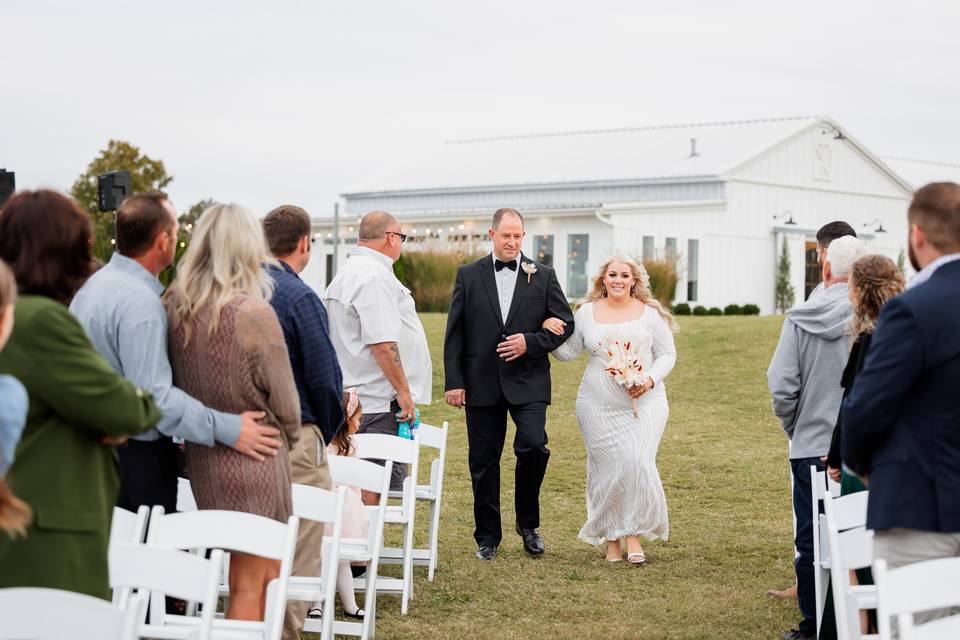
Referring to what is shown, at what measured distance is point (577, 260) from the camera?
35219 millimetres

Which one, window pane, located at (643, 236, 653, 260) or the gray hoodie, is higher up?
window pane, located at (643, 236, 653, 260)

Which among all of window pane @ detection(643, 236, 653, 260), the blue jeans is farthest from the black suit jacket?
window pane @ detection(643, 236, 653, 260)

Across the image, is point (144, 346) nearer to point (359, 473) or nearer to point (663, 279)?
point (359, 473)

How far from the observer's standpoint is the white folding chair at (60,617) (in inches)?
132

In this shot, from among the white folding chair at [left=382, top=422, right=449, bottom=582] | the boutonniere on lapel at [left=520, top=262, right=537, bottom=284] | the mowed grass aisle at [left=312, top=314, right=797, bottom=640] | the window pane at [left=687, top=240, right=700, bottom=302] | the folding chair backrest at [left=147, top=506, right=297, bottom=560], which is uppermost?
the window pane at [left=687, top=240, right=700, bottom=302]

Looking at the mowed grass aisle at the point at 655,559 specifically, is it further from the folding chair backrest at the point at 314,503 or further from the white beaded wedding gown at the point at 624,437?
the folding chair backrest at the point at 314,503

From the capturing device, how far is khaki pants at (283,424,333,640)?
20.7 feet

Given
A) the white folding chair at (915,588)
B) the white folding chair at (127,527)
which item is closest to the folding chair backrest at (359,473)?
the white folding chair at (127,527)

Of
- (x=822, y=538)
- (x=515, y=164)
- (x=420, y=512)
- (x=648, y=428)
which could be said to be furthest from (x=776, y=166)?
(x=822, y=538)

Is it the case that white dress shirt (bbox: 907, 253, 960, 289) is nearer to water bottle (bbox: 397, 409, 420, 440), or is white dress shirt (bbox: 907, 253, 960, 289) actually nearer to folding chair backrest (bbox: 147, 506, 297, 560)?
folding chair backrest (bbox: 147, 506, 297, 560)

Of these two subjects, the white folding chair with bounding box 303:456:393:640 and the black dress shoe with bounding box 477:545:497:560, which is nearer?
the white folding chair with bounding box 303:456:393:640

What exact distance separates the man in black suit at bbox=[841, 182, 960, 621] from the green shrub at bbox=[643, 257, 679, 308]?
23.3m

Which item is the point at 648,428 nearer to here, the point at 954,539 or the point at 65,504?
the point at 954,539

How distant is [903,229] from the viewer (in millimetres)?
41531
